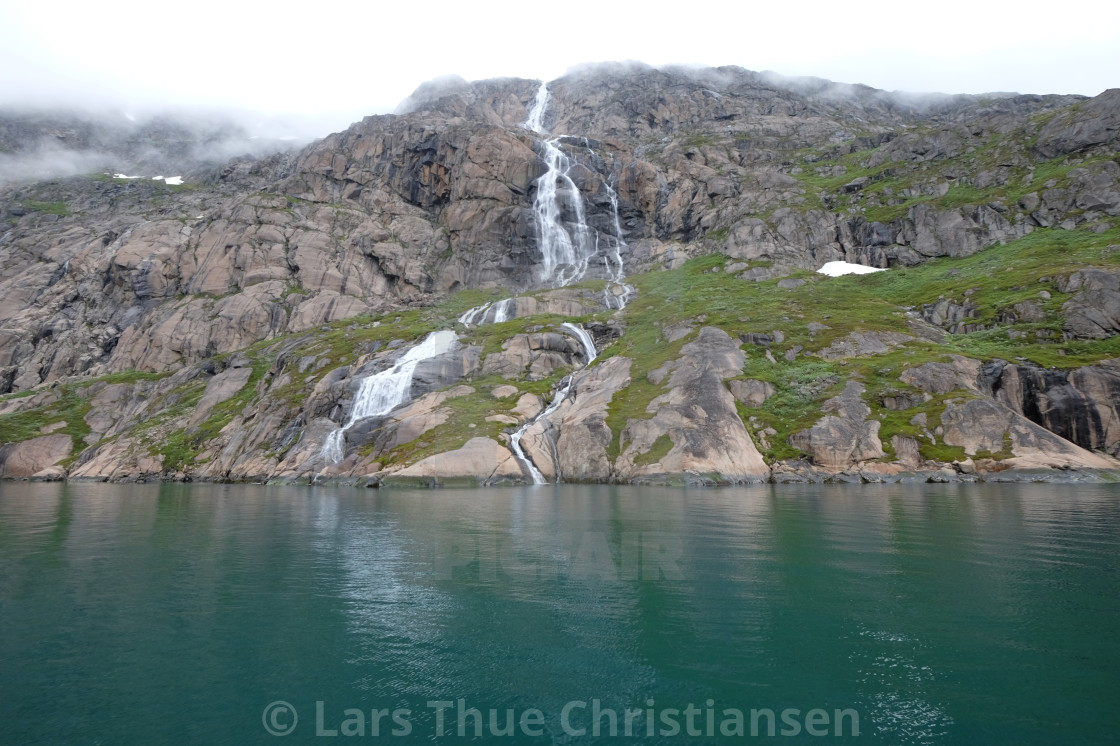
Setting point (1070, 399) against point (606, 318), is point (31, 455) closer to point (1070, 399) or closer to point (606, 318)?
point (606, 318)

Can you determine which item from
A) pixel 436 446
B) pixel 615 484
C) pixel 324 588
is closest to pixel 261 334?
pixel 436 446

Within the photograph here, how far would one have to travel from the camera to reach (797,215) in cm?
15475

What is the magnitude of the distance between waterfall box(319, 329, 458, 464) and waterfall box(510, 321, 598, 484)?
885 inches

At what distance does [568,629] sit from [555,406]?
7000 centimetres

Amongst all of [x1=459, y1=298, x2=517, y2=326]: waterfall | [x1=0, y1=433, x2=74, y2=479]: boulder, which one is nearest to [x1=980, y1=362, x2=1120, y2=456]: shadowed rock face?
[x1=459, y1=298, x2=517, y2=326]: waterfall

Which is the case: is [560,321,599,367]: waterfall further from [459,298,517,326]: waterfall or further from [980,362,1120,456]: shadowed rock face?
[980,362,1120,456]: shadowed rock face

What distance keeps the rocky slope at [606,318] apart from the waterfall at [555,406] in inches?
33.5

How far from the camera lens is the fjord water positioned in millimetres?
10625

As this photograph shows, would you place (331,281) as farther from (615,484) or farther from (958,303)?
(958,303)

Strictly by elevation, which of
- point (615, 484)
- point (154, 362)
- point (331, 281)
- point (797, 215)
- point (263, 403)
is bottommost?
point (615, 484)

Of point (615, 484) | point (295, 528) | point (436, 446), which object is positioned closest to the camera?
point (295, 528)

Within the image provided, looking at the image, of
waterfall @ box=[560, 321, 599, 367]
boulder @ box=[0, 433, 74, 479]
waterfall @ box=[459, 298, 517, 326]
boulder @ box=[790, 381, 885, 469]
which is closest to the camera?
boulder @ box=[790, 381, 885, 469]

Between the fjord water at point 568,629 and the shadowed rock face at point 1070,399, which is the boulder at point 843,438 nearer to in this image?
the shadowed rock face at point 1070,399

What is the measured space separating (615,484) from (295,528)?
39188mm
